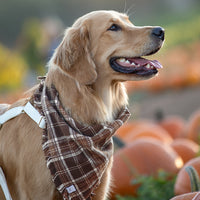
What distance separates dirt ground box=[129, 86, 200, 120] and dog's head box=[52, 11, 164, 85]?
564 cm

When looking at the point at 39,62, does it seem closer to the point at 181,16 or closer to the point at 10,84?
the point at 10,84

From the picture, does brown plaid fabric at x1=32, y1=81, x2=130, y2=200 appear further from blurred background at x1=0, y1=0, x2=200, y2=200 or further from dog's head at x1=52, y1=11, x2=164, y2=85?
blurred background at x1=0, y1=0, x2=200, y2=200

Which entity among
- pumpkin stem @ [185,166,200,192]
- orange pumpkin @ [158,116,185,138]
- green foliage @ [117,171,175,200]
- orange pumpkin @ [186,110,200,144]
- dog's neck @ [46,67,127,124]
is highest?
dog's neck @ [46,67,127,124]

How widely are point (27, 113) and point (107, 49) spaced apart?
834mm

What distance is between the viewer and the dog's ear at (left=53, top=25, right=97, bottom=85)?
361 centimetres

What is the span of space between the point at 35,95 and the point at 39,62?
926cm

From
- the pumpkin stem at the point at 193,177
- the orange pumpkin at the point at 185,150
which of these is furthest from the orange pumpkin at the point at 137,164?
the pumpkin stem at the point at 193,177

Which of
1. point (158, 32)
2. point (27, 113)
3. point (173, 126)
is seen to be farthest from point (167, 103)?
point (27, 113)

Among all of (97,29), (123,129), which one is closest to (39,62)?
(123,129)

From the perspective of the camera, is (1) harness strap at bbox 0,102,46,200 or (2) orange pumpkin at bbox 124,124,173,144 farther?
(2) orange pumpkin at bbox 124,124,173,144

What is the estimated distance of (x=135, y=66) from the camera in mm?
3717

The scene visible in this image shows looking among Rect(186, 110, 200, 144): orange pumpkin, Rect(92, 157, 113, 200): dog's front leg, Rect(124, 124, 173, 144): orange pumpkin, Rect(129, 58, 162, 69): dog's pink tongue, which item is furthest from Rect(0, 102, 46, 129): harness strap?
Rect(186, 110, 200, 144): orange pumpkin

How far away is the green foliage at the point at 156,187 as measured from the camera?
4562 mm

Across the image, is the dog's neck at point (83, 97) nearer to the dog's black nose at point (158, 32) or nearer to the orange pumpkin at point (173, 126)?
the dog's black nose at point (158, 32)
